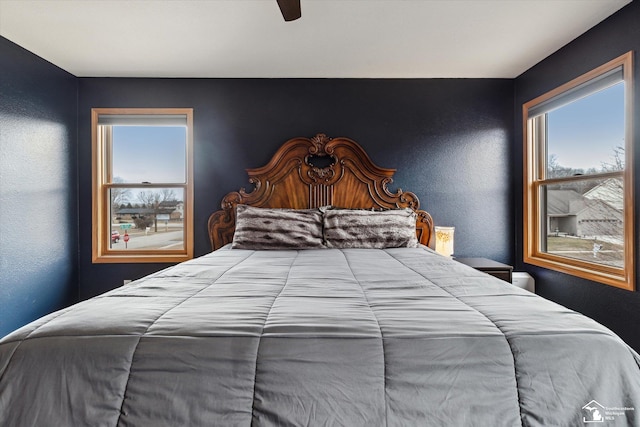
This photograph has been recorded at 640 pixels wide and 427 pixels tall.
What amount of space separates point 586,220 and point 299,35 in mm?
2623

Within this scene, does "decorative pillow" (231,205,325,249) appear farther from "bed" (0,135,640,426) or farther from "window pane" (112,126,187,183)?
"bed" (0,135,640,426)

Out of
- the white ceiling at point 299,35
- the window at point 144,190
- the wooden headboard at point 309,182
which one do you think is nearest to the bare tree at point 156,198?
the window at point 144,190

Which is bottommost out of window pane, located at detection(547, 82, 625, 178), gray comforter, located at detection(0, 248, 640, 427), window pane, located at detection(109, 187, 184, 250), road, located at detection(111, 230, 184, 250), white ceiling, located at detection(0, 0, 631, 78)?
gray comforter, located at detection(0, 248, 640, 427)

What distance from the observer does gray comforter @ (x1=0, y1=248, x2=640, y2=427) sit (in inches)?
35.2

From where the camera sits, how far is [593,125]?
269 cm

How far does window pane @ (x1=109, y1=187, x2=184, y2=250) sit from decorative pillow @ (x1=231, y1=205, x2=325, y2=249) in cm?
94

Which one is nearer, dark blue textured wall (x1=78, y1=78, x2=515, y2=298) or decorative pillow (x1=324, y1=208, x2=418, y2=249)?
decorative pillow (x1=324, y1=208, x2=418, y2=249)

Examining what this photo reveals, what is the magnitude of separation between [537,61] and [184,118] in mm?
3277

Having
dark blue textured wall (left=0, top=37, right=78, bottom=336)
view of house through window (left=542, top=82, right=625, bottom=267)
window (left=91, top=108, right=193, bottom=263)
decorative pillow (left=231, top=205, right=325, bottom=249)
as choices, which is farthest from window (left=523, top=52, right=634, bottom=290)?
dark blue textured wall (left=0, top=37, right=78, bottom=336)

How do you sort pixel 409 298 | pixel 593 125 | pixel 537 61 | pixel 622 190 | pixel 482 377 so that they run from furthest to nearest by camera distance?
pixel 537 61 → pixel 593 125 → pixel 622 190 → pixel 409 298 → pixel 482 377

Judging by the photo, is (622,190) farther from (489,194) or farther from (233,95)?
(233,95)

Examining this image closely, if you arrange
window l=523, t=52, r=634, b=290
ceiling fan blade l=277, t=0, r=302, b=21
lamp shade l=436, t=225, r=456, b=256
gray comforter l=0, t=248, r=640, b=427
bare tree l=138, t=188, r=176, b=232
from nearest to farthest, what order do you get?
gray comforter l=0, t=248, r=640, b=427
ceiling fan blade l=277, t=0, r=302, b=21
window l=523, t=52, r=634, b=290
lamp shade l=436, t=225, r=456, b=256
bare tree l=138, t=188, r=176, b=232

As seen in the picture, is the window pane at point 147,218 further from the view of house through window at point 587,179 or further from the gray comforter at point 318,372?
the view of house through window at point 587,179

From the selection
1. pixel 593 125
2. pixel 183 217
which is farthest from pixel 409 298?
pixel 183 217
